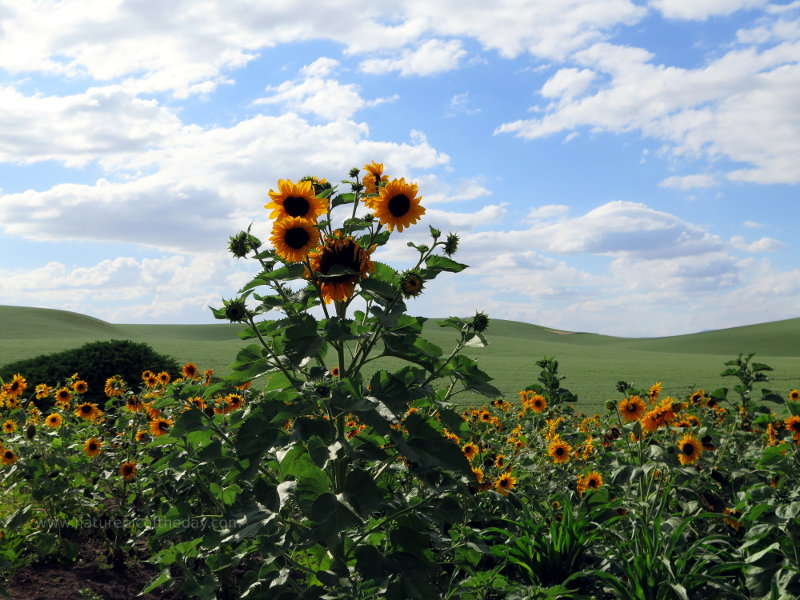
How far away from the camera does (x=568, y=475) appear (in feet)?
18.4

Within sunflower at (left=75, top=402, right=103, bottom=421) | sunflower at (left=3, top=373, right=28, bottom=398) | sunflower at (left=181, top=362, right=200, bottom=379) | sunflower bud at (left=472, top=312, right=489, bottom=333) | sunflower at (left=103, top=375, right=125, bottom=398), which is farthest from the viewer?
sunflower at (left=3, top=373, right=28, bottom=398)

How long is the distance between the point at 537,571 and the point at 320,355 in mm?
1960

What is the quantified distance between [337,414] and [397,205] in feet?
3.71

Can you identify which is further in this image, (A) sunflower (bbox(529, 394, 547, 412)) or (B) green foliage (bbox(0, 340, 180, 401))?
(B) green foliage (bbox(0, 340, 180, 401))

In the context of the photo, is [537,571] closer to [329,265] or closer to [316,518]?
[316,518]

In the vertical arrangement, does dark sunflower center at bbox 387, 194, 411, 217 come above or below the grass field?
above

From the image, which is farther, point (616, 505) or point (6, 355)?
point (6, 355)

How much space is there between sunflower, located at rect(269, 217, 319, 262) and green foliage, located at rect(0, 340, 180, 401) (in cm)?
861

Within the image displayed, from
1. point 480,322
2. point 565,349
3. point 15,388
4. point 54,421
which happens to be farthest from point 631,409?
point 565,349

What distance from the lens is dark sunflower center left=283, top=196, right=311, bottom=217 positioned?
3.34 metres

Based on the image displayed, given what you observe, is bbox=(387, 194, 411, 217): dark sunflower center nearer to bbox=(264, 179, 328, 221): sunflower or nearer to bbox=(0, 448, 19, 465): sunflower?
bbox=(264, 179, 328, 221): sunflower

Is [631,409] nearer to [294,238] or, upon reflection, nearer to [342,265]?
[342,265]

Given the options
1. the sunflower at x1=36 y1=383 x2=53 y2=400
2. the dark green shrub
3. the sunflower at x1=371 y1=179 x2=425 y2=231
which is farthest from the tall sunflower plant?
the dark green shrub

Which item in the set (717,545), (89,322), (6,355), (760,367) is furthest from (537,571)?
(89,322)
